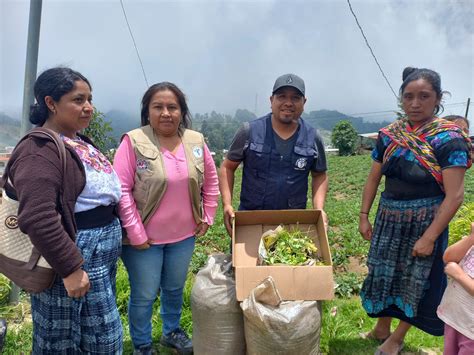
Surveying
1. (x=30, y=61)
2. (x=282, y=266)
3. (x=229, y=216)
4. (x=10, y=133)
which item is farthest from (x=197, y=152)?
(x=10, y=133)

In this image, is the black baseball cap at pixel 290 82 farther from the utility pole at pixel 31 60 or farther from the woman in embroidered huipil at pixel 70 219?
the utility pole at pixel 31 60

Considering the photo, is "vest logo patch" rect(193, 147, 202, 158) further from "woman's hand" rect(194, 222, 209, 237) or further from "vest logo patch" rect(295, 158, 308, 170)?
"vest logo patch" rect(295, 158, 308, 170)

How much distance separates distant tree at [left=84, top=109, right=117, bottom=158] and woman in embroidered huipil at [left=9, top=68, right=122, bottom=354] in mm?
3508

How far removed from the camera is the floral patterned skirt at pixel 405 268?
247 cm

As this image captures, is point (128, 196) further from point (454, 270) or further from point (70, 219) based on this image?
point (454, 270)

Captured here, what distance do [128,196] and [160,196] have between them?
0.65 ft

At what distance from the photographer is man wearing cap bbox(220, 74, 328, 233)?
2.55 meters

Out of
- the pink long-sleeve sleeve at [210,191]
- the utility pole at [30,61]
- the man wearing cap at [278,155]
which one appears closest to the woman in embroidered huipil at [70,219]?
→ the pink long-sleeve sleeve at [210,191]

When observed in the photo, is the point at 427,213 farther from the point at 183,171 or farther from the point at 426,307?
the point at 183,171

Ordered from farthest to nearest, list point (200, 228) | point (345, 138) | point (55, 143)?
point (345, 138) → point (200, 228) → point (55, 143)

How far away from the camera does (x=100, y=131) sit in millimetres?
5500

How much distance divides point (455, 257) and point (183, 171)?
65.4 inches

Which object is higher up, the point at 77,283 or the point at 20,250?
the point at 20,250

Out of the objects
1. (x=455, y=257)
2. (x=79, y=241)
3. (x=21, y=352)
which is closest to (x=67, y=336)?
(x=79, y=241)
